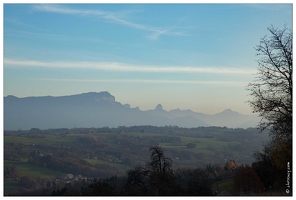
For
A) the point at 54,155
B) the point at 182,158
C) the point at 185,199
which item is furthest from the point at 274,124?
the point at 54,155

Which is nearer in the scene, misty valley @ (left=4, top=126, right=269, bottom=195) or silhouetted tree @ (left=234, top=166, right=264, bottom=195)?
silhouetted tree @ (left=234, top=166, right=264, bottom=195)

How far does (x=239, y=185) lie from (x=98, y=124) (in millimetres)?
121275

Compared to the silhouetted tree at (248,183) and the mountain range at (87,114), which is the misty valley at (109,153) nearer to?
the mountain range at (87,114)

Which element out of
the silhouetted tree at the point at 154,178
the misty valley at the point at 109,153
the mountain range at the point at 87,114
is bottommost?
the misty valley at the point at 109,153

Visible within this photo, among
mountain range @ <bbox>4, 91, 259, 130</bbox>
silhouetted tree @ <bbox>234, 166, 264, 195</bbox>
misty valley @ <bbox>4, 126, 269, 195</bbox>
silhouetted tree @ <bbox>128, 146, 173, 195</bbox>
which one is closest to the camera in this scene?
silhouetted tree @ <bbox>128, 146, 173, 195</bbox>

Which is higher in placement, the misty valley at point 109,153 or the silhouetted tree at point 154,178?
the silhouetted tree at point 154,178

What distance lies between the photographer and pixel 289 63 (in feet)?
44.5

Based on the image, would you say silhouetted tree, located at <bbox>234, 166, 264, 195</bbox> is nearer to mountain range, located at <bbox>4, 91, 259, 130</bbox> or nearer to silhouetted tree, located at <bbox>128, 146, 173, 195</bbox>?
silhouetted tree, located at <bbox>128, 146, 173, 195</bbox>

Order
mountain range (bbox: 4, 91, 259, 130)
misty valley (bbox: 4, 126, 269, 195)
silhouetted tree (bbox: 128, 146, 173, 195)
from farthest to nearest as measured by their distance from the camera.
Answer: mountain range (bbox: 4, 91, 259, 130), misty valley (bbox: 4, 126, 269, 195), silhouetted tree (bbox: 128, 146, 173, 195)

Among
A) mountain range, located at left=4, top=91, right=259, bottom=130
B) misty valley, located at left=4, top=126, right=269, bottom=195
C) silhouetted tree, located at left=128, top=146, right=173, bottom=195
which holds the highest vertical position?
mountain range, located at left=4, top=91, right=259, bottom=130

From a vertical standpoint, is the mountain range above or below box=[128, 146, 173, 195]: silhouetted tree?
above

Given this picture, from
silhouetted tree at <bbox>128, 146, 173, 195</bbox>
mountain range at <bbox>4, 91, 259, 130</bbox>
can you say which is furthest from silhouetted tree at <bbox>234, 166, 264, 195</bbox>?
mountain range at <bbox>4, 91, 259, 130</bbox>

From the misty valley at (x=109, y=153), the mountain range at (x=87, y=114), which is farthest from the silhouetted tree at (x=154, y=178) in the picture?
the mountain range at (x=87, y=114)

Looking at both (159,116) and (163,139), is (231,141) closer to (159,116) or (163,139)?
(163,139)
